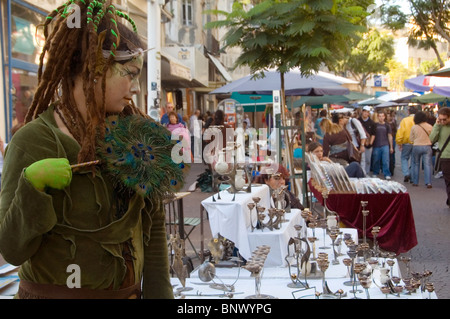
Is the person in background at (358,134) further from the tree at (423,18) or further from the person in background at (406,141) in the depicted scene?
the tree at (423,18)

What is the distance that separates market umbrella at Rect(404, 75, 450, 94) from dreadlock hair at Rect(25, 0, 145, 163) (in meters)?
12.9

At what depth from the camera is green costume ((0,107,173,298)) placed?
1.70m

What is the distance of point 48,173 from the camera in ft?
5.46

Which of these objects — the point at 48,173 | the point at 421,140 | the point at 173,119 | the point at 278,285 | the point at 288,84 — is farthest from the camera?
the point at 173,119

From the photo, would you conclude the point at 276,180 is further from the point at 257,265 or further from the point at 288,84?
the point at 288,84

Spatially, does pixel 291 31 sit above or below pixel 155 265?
above

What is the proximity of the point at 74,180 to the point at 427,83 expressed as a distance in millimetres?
13508

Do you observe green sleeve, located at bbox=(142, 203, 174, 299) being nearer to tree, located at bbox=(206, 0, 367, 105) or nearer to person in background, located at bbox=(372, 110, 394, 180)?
tree, located at bbox=(206, 0, 367, 105)

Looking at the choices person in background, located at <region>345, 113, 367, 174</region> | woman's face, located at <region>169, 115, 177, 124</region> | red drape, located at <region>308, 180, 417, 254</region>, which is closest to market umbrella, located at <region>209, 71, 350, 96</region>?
woman's face, located at <region>169, 115, 177, 124</region>

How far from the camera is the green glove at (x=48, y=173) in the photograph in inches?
65.4

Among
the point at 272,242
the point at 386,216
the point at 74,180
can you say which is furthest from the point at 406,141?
the point at 74,180

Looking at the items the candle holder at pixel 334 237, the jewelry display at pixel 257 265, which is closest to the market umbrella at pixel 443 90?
the candle holder at pixel 334 237

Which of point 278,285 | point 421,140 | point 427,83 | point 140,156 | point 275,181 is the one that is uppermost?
point 427,83

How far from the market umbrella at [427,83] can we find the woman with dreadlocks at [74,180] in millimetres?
12846
